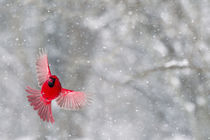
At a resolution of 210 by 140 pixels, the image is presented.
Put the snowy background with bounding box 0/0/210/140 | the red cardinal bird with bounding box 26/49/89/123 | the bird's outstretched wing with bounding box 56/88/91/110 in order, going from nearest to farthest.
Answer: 1. the red cardinal bird with bounding box 26/49/89/123
2. the bird's outstretched wing with bounding box 56/88/91/110
3. the snowy background with bounding box 0/0/210/140

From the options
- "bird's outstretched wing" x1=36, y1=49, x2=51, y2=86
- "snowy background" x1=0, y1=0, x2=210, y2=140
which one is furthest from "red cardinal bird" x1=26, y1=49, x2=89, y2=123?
"snowy background" x1=0, y1=0, x2=210, y2=140

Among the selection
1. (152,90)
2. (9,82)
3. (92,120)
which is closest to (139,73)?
(152,90)

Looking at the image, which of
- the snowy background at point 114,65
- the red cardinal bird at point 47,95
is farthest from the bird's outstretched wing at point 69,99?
the snowy background at point 114,65

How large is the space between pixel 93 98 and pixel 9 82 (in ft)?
2.94

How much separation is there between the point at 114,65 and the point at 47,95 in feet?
2.83

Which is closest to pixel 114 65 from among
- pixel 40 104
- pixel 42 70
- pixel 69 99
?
pixel 69 99

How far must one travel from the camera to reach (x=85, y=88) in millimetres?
3342

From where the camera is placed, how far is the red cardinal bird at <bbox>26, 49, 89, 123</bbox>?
9.32ft

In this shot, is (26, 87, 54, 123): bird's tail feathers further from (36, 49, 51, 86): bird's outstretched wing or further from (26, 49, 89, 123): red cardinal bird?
(36, 49, 51, 86): bird's outstretched wing

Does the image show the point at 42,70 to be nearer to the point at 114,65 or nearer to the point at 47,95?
the point at 47,95

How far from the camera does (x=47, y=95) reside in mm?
2842

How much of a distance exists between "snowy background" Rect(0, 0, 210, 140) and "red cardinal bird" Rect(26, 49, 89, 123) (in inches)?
13.7

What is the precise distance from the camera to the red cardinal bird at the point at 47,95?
2.84m

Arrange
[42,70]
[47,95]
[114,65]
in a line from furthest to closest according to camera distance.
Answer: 1. [114,65]
2. [42,70]
3. [47,95]
